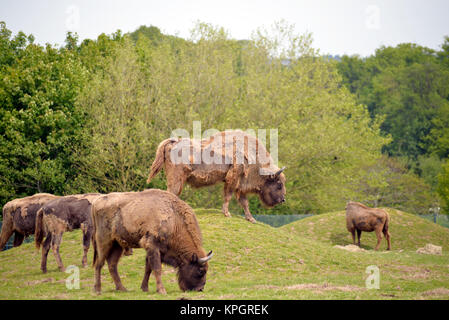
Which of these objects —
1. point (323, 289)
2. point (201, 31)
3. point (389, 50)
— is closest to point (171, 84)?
point (201, 31)

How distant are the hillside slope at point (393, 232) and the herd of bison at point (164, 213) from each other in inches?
94.2

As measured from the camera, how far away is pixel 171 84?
40.7 meters

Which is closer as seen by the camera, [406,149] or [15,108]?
[15,108]

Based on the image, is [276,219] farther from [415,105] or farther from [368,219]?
[415,105]

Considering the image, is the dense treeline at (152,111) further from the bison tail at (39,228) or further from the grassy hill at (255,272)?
the bison tail at (39,228)

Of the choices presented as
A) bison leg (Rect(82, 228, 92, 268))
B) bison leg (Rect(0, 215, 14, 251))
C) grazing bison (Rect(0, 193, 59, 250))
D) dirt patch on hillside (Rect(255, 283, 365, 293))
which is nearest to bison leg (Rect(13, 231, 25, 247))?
bison leg (Rect(0, 215, 14, 251))

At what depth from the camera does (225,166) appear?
2092 cm

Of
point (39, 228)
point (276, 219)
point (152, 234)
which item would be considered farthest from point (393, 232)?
point (152, 234)

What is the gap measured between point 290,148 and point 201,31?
13.7 metres

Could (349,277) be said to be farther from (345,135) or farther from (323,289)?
(345,135)

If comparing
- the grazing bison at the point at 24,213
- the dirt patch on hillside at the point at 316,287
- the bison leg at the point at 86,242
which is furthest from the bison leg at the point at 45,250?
the dirt patch on hillside at the point at 316,287

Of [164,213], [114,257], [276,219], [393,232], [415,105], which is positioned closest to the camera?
[164,213]

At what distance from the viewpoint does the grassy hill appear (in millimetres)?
12523

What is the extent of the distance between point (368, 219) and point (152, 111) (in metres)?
18.1
